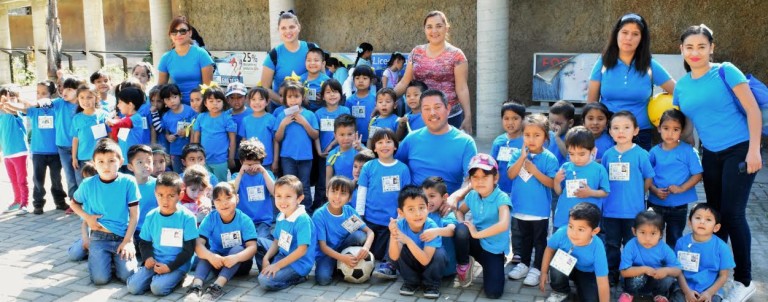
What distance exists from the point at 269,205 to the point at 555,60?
21.2ft

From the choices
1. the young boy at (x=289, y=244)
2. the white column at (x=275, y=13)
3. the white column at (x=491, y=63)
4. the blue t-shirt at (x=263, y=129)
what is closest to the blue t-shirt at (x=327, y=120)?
the blue t-shirt at (x=263, y=129)

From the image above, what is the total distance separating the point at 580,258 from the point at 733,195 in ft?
3.65

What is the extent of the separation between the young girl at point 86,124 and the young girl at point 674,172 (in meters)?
5.05

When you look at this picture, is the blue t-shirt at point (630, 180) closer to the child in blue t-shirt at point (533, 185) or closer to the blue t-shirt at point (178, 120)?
the child in blue t-shirt at point (533, 185)

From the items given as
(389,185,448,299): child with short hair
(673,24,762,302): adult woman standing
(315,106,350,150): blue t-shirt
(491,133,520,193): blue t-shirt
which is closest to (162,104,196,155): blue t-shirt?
(315,106,350,150): blue t-shirt

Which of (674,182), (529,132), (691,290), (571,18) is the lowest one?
(691,290)

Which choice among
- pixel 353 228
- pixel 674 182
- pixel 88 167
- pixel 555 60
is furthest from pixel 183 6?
pixel 674 182

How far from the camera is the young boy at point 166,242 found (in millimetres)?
5062

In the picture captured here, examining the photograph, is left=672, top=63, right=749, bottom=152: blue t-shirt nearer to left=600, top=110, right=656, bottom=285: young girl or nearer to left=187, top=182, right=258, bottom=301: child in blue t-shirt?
left=600, top=110, right=656, bottom=285: young girl

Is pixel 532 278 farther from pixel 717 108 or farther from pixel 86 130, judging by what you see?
pixel 86 130

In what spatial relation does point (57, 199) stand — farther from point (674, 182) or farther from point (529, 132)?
point (674, 182)

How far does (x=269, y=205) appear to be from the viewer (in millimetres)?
5949

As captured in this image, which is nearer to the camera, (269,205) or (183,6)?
(269,205)

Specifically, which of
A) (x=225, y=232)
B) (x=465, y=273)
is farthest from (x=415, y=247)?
(x=225, y=232)
